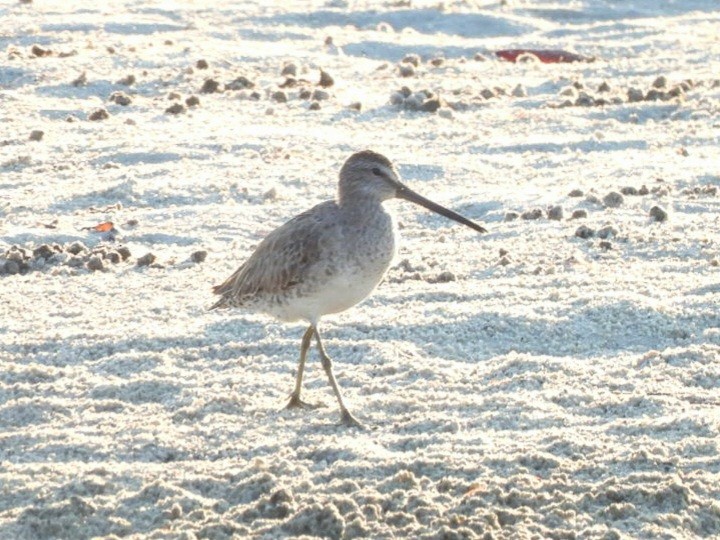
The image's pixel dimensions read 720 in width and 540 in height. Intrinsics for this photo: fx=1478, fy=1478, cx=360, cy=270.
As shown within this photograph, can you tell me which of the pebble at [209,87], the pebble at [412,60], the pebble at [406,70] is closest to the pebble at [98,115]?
the pebble at [209,87]

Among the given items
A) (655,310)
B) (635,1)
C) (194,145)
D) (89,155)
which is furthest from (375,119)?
(635,1)

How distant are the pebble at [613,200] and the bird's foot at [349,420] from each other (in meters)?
3.60

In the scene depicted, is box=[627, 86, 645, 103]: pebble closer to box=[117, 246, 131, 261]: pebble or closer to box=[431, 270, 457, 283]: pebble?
box=[431, 270, 457, 283]: pebble

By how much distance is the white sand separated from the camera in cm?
535

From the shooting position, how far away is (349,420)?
6098 millimetres

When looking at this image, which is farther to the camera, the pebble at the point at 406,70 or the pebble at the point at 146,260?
the pebble at the point at 406,70

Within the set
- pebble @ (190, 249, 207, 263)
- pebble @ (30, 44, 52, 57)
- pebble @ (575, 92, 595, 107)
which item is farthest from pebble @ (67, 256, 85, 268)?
pebble @ (575, 92, 595, 107)

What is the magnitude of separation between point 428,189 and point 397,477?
14.8 feet

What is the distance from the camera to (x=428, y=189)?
9758 mm

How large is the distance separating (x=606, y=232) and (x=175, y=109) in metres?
4.15

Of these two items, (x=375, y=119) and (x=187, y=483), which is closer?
(x=187, y=483)

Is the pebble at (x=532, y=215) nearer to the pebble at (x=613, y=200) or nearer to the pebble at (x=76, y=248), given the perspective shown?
the pebble at (x=613, y=200)

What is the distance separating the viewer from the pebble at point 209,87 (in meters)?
12.2

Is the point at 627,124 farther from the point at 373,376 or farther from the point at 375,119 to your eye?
the point at 373,376
